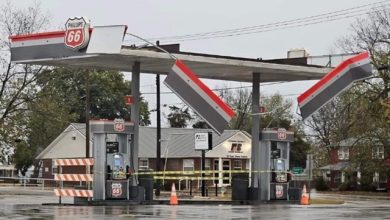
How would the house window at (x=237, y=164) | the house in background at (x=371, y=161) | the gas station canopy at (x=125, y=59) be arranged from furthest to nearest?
the house window at (x=237, y=164)
the house in background at (x=371, y=161)
the gas station canopy at (x=125, y=59)

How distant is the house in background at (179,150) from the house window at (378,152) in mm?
12111

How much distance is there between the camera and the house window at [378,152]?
205 feet

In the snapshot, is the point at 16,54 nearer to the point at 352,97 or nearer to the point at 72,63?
the point at 72,63

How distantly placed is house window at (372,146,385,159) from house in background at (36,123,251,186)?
12.1 metres

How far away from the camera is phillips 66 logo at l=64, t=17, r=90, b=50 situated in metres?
26.0

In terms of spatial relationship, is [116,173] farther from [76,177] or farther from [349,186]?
[349,186]

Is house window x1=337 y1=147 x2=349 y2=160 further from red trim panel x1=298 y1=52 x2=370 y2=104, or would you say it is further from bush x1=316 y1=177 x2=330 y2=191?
red trim panel x1=298 y1=52 x2=370 y2=104

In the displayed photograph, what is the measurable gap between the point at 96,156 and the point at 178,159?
42109 millimetres

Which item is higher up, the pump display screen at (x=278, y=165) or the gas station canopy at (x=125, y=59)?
the gas station canopy at (x=125, y=59)

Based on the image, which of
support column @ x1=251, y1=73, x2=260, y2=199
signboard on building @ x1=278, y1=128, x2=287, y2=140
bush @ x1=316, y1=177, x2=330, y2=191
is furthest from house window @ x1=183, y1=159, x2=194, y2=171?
signboard on building @ x1=278, y1=128, x2=287, y2=140

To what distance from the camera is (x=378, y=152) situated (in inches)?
2502

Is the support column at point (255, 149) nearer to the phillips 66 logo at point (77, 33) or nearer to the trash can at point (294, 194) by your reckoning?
the trash can at point (294, 194)

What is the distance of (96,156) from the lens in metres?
26.6

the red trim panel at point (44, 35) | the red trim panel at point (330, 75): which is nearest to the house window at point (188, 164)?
the red trim panel at point (44, 35)
